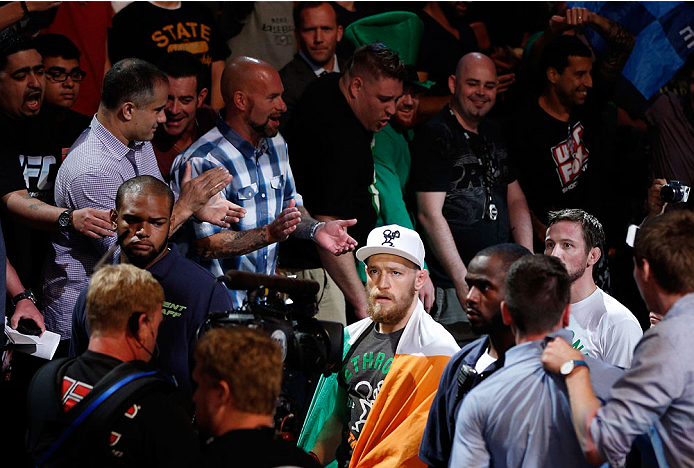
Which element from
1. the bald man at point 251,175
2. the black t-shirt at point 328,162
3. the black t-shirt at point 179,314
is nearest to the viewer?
the black t-shirt at point 179,314

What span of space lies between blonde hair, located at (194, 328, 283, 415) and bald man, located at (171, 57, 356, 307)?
1.83 m

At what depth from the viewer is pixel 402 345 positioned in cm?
380

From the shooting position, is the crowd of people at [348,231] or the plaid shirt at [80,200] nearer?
the crowd of people at [348,231]

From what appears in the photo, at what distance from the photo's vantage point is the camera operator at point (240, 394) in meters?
2.35

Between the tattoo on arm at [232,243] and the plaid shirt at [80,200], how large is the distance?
0.49m

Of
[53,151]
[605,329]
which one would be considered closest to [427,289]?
[605,329]

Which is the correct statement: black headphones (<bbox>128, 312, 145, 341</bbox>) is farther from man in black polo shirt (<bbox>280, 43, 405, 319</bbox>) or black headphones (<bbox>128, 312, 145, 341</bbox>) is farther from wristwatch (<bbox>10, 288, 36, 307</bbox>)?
man in black polo shirt (<bbox>280, 43, 405, 319</bbox>)

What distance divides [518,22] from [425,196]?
8.23 ft

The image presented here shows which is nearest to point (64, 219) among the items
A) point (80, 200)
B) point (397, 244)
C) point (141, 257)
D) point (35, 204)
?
point (80, 200)

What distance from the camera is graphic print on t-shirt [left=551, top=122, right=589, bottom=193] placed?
586 cm

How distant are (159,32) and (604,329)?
10.8 feet

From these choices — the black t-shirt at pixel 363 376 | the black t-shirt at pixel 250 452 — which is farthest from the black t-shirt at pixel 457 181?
the black t-shirt at pixel 250 452

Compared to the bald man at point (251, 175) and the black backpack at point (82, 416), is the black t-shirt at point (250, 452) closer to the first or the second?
the black backpack at point (82, 416)

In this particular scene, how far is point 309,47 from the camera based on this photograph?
5.72 metres
